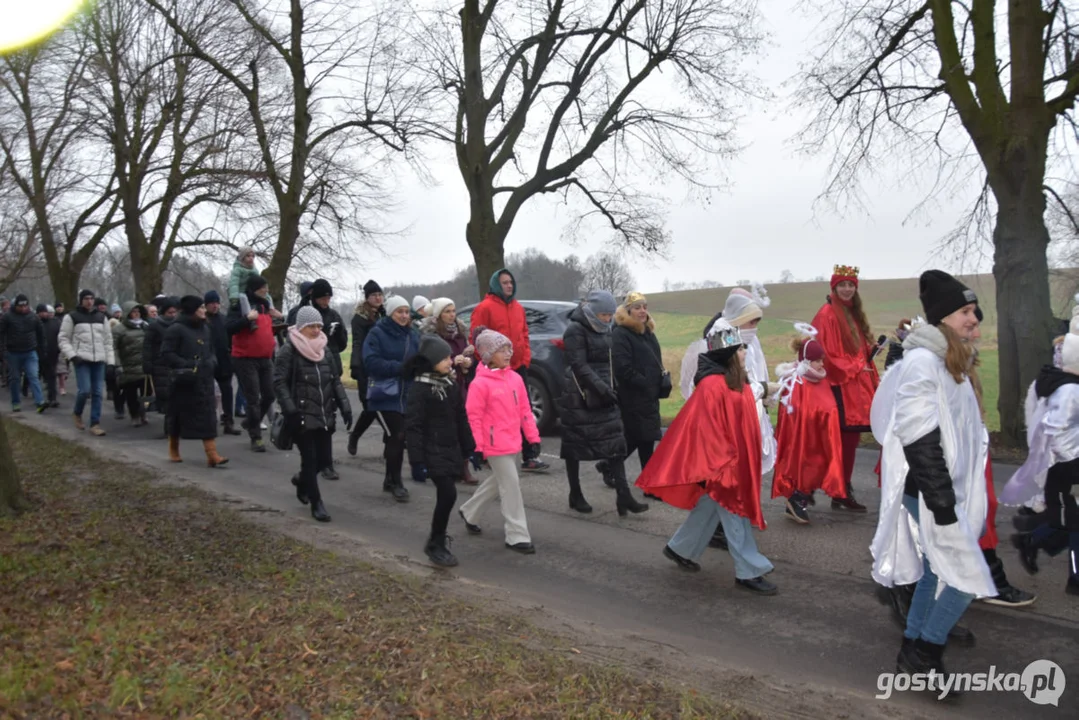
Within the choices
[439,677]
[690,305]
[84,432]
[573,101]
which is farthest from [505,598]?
[690,305]

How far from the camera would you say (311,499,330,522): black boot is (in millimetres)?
7676

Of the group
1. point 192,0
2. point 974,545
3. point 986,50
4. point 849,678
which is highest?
point 192,0

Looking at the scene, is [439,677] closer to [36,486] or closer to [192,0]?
[36,486]

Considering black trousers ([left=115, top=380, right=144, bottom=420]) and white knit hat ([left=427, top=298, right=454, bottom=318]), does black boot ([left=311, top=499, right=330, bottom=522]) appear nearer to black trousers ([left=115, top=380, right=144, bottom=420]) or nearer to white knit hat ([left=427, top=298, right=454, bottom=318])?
white knit hat ([left=427, top=298, right=454, bottom=318])

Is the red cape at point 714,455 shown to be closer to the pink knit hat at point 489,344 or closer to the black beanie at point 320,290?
the pink knit hat at point 489,344

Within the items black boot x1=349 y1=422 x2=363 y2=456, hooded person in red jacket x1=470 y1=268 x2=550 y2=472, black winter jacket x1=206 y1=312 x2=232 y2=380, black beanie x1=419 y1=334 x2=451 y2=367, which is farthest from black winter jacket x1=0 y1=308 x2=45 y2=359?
black beanie x1=419 y1=334 x2=451 y2=367

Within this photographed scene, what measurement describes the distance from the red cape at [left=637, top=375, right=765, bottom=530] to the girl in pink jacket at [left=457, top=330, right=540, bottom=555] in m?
1.19

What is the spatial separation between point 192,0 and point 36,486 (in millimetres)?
15877

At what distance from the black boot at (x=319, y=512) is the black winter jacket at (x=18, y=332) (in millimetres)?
10244

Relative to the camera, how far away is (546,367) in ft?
39.9

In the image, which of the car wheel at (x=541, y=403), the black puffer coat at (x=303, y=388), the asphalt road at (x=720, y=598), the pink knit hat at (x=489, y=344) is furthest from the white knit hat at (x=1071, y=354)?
the car wheel at (x=541, y=403)

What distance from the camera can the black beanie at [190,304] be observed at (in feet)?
33.5

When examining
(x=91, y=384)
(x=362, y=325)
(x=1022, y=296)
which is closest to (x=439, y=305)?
(x=362, y=325)

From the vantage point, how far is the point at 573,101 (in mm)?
19047
